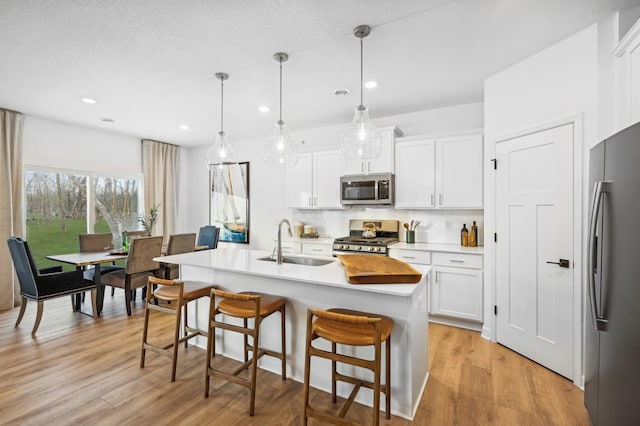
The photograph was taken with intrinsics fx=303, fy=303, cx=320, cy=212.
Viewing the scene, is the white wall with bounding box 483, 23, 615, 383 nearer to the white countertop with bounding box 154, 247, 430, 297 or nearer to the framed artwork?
the white countertop with bounding box 154, 247, 430, 297

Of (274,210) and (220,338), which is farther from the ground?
(274,210)

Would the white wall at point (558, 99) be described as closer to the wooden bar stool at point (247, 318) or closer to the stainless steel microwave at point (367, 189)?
the stainless steel microwave at point (367, 189)

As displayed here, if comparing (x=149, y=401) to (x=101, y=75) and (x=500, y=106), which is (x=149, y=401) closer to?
(x=101, y=75)

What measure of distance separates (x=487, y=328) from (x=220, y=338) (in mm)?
2684

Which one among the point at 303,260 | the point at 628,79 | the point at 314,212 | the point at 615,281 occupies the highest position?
the point at 628,79

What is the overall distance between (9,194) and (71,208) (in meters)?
0.87

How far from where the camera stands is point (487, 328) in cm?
315

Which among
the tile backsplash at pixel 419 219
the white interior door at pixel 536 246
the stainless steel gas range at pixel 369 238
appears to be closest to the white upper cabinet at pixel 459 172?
the tile backsplash at pixel 419 219

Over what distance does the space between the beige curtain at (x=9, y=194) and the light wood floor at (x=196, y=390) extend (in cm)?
137

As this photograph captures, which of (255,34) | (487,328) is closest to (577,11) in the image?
(255,34)

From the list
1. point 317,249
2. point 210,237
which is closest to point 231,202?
point 210,237

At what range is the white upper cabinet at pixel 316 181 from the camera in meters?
4.54

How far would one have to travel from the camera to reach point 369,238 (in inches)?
166

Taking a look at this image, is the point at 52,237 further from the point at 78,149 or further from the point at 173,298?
the point at 173,298
